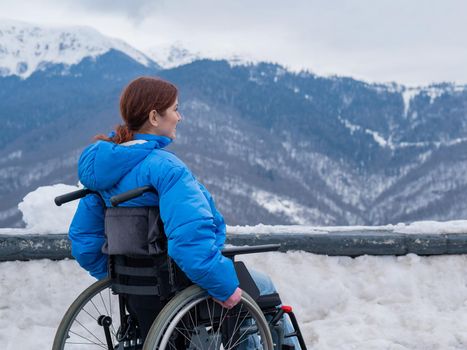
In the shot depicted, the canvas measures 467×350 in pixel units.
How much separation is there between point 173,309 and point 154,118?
0.84 meters

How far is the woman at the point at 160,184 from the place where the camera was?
2.59m

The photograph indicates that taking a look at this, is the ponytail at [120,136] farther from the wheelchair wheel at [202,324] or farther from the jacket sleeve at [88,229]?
the wheelchair wheel at [202,324]

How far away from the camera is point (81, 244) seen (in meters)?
3.13

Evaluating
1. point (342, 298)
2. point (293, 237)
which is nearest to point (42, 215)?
point (293, 237)

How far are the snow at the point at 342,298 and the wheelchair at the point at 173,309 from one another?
1.53 metres

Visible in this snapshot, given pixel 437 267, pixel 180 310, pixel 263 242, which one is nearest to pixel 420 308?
pixel 437 267

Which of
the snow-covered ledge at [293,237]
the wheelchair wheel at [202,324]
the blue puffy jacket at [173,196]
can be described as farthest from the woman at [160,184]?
the snow-covered ledge at [293,237]

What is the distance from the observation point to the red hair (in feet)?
9.41

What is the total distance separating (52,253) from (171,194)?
8.93 feet

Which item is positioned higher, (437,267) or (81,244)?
(81,244)

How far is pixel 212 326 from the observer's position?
9.58 feet

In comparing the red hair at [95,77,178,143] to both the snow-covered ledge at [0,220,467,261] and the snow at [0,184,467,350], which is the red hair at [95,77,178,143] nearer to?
the snow at [0,184,467,350]

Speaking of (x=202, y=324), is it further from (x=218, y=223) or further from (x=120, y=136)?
(x=120, y=136)

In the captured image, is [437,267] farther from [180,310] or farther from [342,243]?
[180,310]
